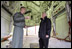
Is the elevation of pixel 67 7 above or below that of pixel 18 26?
above

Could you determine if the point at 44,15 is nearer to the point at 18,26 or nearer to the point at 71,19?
the point at 18,26

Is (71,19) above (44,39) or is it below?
above

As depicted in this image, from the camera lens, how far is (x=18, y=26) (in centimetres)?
189

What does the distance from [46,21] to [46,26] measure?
0.39ft

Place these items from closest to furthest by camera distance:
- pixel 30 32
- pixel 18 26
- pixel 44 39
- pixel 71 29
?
pixel 18 26 < pixel 44 39 < pixel 71 29 < pixel 30 32

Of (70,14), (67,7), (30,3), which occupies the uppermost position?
(30,3)

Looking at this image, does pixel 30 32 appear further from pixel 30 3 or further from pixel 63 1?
pixel 63 1

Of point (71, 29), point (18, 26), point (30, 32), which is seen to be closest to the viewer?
point (18, 26)

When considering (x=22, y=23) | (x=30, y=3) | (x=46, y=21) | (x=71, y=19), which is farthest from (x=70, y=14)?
(x=30, y=3)

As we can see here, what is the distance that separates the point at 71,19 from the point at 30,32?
29.4 feet

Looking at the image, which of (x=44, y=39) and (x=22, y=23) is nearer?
(x=22, y=23)

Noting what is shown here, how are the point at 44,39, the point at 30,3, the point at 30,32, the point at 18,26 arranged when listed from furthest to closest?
1. the point at 30,32
2. the point at 30,3
3. the point at 44,39
4. the point at 18,26

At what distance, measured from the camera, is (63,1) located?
4695mm

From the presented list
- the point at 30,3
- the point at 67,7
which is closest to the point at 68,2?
the point at 67,7
